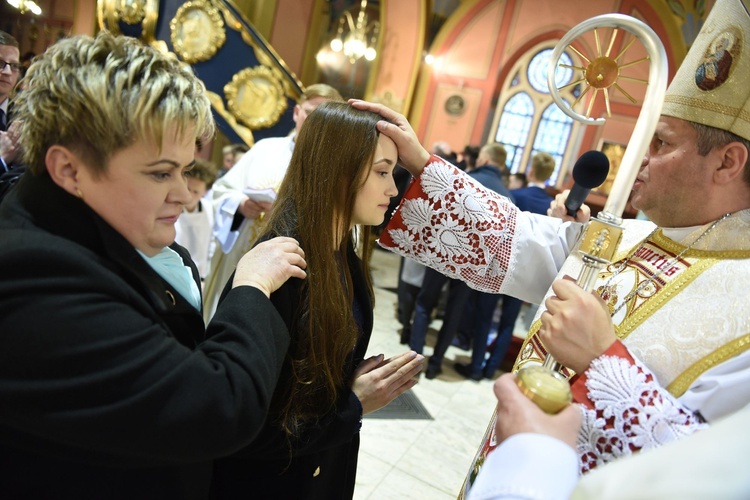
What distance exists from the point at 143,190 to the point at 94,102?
161mm

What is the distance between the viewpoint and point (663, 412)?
963 millimetres

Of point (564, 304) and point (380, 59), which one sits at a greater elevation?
point (380, 59)

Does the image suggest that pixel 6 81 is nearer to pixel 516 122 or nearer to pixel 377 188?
pixel 377 188

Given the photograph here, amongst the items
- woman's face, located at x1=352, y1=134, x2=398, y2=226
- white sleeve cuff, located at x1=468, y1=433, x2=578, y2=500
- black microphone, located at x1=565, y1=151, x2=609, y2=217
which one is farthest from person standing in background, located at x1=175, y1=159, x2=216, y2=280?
white sleeve cuff, located at x1=468, y1=433, x2=578, y2=500

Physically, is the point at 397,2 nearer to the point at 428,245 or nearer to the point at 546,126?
the point at 546,126

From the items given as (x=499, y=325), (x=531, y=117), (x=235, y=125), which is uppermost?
(x=531, y=117)

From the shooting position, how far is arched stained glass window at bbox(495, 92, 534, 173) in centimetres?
1146

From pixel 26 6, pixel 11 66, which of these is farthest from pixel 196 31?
pixel 11 66

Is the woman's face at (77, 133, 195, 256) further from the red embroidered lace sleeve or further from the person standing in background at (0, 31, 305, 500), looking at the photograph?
the red embroidered lace sleeve

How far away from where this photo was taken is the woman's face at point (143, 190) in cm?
84

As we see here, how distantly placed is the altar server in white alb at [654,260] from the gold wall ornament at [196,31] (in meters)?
4.54

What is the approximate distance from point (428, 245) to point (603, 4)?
1058 cm

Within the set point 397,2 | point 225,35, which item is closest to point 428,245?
point 225,35

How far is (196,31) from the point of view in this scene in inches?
206
